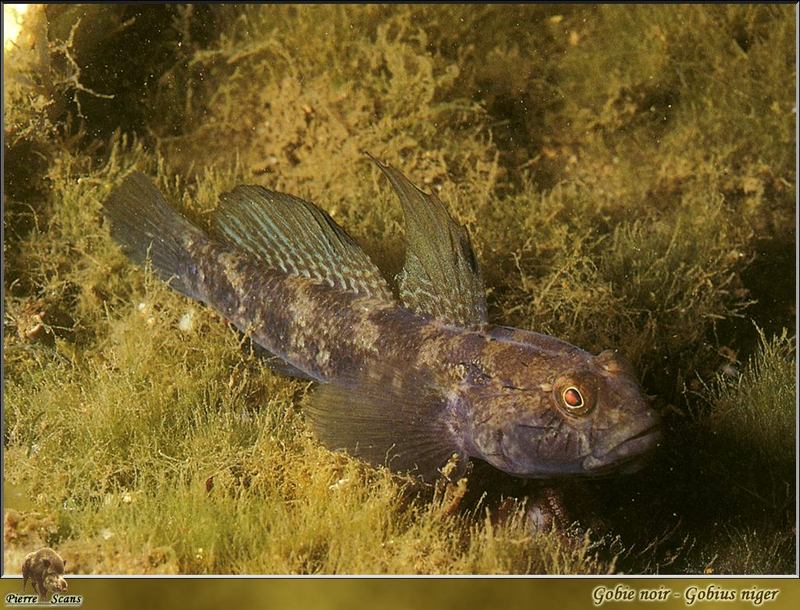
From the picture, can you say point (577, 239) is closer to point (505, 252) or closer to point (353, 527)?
point (505, 252)

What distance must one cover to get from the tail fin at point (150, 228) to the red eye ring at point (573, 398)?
2640mm

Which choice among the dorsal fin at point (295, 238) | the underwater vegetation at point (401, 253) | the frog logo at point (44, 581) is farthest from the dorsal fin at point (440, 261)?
the frog logo at point (44, 581)

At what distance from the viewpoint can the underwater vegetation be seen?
9.98 feet

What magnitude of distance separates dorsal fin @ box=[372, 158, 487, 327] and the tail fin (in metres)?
1.65

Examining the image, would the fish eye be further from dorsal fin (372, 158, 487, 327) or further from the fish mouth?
dorsal fin (372, 158, 487, 327)

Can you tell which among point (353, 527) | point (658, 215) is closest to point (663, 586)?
point (353, 527)

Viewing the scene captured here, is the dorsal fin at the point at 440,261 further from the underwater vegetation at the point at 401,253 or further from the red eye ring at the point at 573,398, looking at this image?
the underwater vegetation at the point at 401,253

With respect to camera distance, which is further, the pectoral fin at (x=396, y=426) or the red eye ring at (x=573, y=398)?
the pectoral fin at (x=396, y=426)

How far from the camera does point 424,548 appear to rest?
289cm

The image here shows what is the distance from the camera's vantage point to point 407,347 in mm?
3143

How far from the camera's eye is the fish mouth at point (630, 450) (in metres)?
2.49

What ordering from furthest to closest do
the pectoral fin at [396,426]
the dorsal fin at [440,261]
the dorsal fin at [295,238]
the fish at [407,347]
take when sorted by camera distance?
the dorsal fin at [295,238]
the dorsal fin at [440,261]
the pectoral fin at [396,426]
the fish at [407,347]

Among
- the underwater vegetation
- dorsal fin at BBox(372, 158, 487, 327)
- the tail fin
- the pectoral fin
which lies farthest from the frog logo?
dorsal fin at BBox(372, 158, 487, 327)

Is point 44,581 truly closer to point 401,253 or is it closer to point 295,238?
point 295,238
